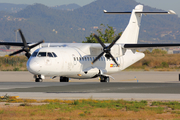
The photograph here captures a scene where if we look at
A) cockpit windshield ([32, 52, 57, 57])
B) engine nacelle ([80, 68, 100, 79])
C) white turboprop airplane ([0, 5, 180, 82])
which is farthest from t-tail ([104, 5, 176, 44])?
cockpit windshield ([32, 52, 57, 57])

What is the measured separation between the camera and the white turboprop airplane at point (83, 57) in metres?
27.9

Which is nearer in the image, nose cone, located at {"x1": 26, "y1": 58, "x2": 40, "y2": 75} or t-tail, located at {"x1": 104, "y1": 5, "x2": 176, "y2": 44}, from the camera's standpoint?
nose cone, located at {"x1": 26, "y1": 58, "x2": 40, "y2": 75}

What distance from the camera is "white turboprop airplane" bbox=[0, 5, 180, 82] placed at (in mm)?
27875

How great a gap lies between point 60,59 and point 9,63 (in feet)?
131

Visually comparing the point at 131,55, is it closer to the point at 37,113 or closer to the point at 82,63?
the point at 82,63

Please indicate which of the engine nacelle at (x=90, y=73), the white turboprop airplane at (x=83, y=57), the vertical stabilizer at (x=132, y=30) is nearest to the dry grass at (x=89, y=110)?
the white turboprop airplane at (x=83, y=57)

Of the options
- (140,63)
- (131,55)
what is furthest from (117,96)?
(140,63)

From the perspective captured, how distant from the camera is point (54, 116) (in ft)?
39.4

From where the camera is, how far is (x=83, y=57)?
32.1m

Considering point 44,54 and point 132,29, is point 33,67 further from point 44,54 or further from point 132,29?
point 132,29

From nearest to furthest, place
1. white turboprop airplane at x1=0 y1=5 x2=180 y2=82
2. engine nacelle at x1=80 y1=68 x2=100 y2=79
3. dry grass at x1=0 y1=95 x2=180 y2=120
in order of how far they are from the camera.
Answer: dry grass at x1=0 y1=95 x2=180 y2=120 → white turboprop airplane at x1=0 y1=5 x2=180 y2=82 → engine nacelle at x1=80 y1=68 x2=100 y2=79

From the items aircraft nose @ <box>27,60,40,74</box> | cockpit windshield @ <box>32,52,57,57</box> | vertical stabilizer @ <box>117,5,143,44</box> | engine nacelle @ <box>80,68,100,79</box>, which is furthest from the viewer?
vertical stabilizer @ <box>117,5,143,44</box>

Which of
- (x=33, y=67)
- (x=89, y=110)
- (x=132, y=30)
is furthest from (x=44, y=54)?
(x=89, y=110)

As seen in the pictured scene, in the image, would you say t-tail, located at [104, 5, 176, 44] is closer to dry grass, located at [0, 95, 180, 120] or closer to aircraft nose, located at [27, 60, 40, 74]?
aircraft nose, located at [27, 60, 40, 74]
